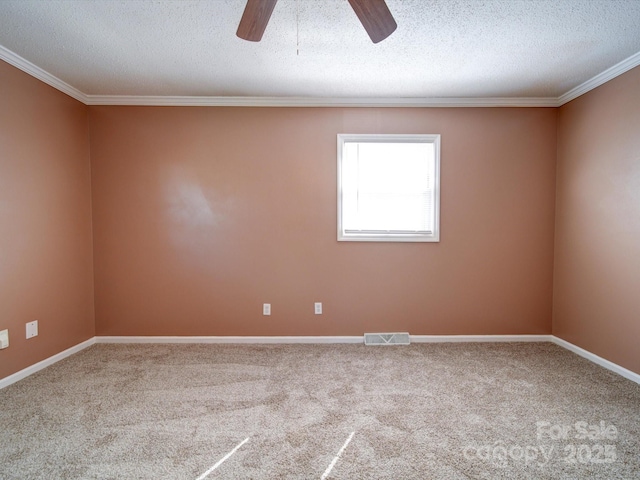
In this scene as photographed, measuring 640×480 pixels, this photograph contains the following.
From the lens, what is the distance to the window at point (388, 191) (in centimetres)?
337

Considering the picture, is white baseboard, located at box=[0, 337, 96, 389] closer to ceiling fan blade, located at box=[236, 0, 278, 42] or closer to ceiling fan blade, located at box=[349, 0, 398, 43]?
ceiling fan blade, located at box=[236, 0, 278, 42]

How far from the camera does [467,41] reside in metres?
2.29

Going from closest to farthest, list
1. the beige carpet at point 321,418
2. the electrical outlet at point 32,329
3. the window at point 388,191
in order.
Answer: the beige carpet at point 321,418, the electrical outlet at point 32,329, the window at point 388,191

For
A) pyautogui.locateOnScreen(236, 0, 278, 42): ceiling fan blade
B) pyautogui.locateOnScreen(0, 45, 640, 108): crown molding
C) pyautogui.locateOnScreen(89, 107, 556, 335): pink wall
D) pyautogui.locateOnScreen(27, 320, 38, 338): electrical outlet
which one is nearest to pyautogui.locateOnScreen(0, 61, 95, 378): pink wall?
pyautogui.locateOnScreen(27, 320, 38, 338): electrical outlet

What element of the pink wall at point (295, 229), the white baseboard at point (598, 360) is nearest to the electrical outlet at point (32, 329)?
the pink wall at point (295, 229)

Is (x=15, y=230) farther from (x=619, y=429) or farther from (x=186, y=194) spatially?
(x=619, y=429)

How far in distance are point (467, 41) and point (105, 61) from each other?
272 centimetres

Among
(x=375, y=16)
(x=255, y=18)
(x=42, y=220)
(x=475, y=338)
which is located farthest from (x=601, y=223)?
(x=42, y=220)

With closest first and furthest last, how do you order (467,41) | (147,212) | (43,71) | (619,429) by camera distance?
1. (619,429)
2. (467,41)
3. (43,71)
4. (147,212)


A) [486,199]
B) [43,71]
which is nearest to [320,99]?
[486,199]

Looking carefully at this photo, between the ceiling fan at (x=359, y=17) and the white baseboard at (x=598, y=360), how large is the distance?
3.03 meters

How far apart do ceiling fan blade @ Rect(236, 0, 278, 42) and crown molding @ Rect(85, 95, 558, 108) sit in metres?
1.71

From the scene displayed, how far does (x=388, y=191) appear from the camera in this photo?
339 cm

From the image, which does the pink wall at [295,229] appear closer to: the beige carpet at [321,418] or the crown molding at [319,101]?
the crown molding at [319,101]
